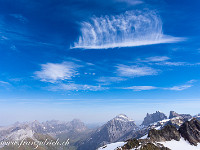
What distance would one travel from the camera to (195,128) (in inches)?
5344

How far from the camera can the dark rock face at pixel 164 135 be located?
361 ft

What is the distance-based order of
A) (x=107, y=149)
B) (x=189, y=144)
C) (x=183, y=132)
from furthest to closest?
1. (x=183, y=132)
2. (x=189, y=144)
3. (x=107, y=149)

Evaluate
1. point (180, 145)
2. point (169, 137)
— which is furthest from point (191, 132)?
point (169, 137)

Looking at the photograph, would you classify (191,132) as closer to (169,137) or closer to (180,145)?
(180,145)

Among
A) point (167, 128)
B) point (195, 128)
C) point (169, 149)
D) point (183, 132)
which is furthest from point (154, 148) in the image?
point (195, 128)

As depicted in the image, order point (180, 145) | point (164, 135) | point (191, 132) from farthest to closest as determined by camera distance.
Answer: point (191, 132), point (164, 135), point (180, 145)

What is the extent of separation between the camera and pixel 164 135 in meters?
117

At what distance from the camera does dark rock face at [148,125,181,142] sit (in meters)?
110

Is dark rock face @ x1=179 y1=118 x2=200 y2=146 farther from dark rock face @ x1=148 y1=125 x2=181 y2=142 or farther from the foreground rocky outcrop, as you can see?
dark rock face @ x1=148 y1=125 x2=181 y2=142

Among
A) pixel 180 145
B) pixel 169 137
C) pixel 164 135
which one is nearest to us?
pixel 180 145

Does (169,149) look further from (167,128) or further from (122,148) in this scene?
(122,148)

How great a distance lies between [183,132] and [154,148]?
193 ft

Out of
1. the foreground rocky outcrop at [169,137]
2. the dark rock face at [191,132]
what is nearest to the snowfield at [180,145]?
the foreground rocky outcrop at [169,137]

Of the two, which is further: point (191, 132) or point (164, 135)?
point (191, 132)
